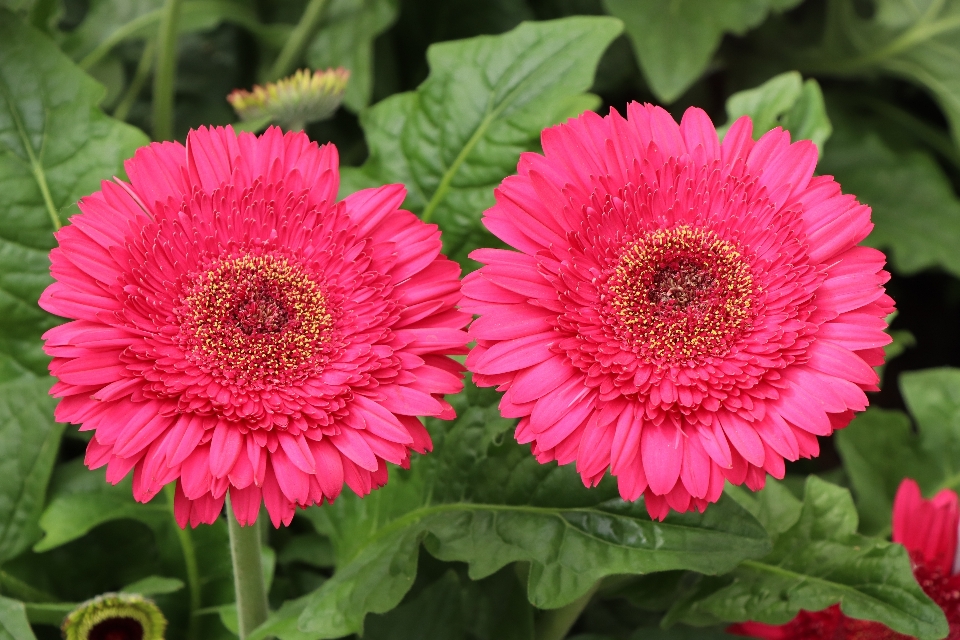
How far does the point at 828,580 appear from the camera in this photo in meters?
0.66

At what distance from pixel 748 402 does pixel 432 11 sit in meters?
0.90

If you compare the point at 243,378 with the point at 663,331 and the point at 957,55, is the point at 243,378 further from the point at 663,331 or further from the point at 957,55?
the point at 957,55

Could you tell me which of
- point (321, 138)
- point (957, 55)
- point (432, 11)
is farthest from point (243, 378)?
point (957, 55)

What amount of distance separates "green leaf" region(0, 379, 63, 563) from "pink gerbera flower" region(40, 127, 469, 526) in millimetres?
268

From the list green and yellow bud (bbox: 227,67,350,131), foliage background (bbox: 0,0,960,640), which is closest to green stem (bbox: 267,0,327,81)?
foliage background (bbox: 0,0,960,640)

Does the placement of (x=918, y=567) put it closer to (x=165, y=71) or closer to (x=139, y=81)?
(x=165, y=71)

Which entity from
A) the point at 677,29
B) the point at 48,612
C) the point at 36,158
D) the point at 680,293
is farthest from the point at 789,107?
the point at 48,612

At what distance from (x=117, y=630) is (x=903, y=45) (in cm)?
125

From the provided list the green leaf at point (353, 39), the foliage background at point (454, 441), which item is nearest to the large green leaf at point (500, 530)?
the foliage background at point (454, 441)

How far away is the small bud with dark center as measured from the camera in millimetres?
664

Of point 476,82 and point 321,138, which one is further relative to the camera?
point 321,138

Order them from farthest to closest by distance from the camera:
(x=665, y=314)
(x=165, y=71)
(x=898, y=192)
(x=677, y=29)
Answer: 1. (x=898, y=192)
2. (x=677, y=29)
3. (x=165, y=71)
4. (x=665, y=314)

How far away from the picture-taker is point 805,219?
560 millimetres

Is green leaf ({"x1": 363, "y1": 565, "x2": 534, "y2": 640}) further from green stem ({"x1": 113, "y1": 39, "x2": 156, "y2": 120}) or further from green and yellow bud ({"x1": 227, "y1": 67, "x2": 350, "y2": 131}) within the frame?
green stem ({"x1": 113, "y1": 39, "x2": 156, "y2": 120})
